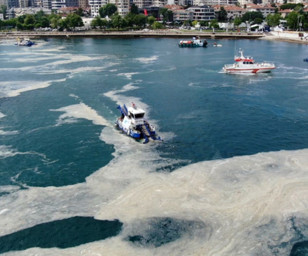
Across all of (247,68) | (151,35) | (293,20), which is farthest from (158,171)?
(293,20)

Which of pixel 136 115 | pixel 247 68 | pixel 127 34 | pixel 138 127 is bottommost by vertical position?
pixel 138 127

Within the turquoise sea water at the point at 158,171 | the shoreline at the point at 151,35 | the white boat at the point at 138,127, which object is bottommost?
the turquoise sea water at the point at 158,171

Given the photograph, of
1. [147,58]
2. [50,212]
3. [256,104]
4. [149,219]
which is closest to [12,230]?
[50,212]

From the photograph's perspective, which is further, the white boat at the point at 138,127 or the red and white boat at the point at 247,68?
the red and white boat at the point at 247,68

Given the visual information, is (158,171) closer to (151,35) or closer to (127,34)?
(151,35)

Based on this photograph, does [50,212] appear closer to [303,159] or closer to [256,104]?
[303,159]

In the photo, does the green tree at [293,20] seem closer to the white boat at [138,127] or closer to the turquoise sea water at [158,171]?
the turquoise sea water at [158,171]

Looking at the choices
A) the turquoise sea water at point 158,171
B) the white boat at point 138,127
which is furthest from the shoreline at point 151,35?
the white boat at point 138,127

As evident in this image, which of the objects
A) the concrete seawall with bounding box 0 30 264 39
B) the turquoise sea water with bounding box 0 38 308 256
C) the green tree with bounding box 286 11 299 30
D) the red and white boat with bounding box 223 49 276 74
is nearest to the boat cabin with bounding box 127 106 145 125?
the turquoise sea water with bounding box 0 38 308 256
